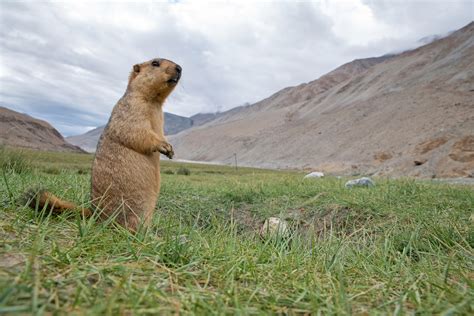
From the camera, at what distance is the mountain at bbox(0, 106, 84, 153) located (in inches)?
2591

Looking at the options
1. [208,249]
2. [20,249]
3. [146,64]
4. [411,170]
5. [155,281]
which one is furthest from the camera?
[411,170]

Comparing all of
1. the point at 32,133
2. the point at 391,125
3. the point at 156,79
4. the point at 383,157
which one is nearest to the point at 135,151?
the point at 156,79

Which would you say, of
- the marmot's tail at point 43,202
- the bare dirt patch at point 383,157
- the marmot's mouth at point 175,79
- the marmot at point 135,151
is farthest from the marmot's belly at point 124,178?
the bare dirt patch at point 383,157

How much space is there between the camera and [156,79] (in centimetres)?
416

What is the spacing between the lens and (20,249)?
61.8 inches

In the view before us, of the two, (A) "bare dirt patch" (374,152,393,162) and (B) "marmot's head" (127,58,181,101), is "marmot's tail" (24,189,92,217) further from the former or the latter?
(A) "bare dirt patch" (374,152,393,162)

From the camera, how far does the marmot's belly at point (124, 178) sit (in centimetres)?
332

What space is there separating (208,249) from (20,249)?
957 mm

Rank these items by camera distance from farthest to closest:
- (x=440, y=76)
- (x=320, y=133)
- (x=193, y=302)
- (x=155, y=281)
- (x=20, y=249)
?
(x=320, y=133), (x=440, y=76), (x=20, y=249), (x=155, y=281), (x=193, y=302)

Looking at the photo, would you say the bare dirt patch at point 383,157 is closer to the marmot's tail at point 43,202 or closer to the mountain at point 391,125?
the mountain at point 391,125

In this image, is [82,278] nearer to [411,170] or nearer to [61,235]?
[61,235]

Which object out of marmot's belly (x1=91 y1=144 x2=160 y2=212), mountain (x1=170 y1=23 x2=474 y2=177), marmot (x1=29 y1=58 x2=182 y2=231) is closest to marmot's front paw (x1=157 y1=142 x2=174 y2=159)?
marmot (x1=29 y1=58 x2=182 y2=231)

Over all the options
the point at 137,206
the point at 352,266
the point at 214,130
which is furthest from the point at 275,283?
the point at 214,130

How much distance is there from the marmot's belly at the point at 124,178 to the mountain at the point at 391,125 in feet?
69.8
